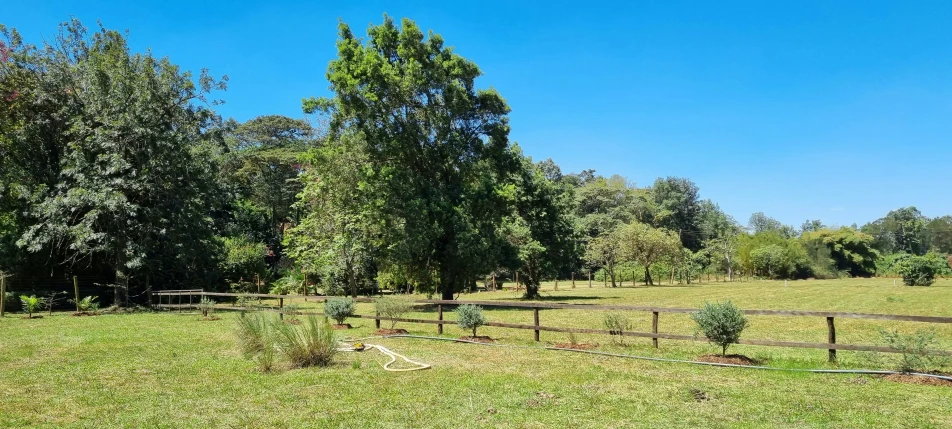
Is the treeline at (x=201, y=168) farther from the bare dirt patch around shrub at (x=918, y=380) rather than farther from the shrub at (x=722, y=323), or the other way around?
the bare dirt patch around shrub at (x=918, y=380)

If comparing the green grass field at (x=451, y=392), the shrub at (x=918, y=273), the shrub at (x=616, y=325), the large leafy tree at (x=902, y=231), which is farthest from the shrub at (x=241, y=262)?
the large leafy tree at (x=902, y=231)

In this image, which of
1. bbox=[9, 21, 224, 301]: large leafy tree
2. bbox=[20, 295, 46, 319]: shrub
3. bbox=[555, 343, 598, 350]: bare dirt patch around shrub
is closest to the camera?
bbox=[555, 343, 598, 350]: bare dirt patch around shrub

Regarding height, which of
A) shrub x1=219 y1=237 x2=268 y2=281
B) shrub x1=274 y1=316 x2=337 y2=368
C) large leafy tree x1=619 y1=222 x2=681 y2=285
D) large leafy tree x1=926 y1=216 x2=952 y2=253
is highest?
large leafy tree x1=926 y1=216 x2=952 y2=253

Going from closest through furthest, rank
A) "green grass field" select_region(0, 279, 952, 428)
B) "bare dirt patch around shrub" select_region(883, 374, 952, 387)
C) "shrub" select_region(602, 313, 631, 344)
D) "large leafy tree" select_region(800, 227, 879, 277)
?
"green grass field" select_region(0, 279, 952, 428) → "bare dirt patch around shrub" select_region(883, 374, 952, 387) → "shrub" select_region(602, 313, 631, 344) → "large leafy tree" select_region(800, 227, 879, 277)

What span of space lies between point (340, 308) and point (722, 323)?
9405 millimetres

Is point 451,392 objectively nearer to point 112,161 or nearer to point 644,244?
point 112,161

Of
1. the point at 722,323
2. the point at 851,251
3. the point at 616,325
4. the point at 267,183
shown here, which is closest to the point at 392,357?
the point at 616,325

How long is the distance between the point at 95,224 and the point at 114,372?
19.3m

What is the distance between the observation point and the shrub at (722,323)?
941 centimetres

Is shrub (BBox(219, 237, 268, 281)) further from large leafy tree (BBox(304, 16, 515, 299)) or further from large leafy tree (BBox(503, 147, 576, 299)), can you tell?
large leafy tree (BBox(503, 147, 576, 299))

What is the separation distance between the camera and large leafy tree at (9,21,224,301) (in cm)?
2366

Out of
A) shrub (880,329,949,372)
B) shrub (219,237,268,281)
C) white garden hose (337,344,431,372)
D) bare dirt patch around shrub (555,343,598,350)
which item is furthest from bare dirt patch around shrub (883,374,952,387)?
shrub (219,237,268,281)

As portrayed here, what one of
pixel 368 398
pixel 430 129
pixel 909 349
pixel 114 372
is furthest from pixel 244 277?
pixel 909 349

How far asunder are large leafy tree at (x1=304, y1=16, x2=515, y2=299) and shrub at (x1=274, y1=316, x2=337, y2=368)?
15.0m
